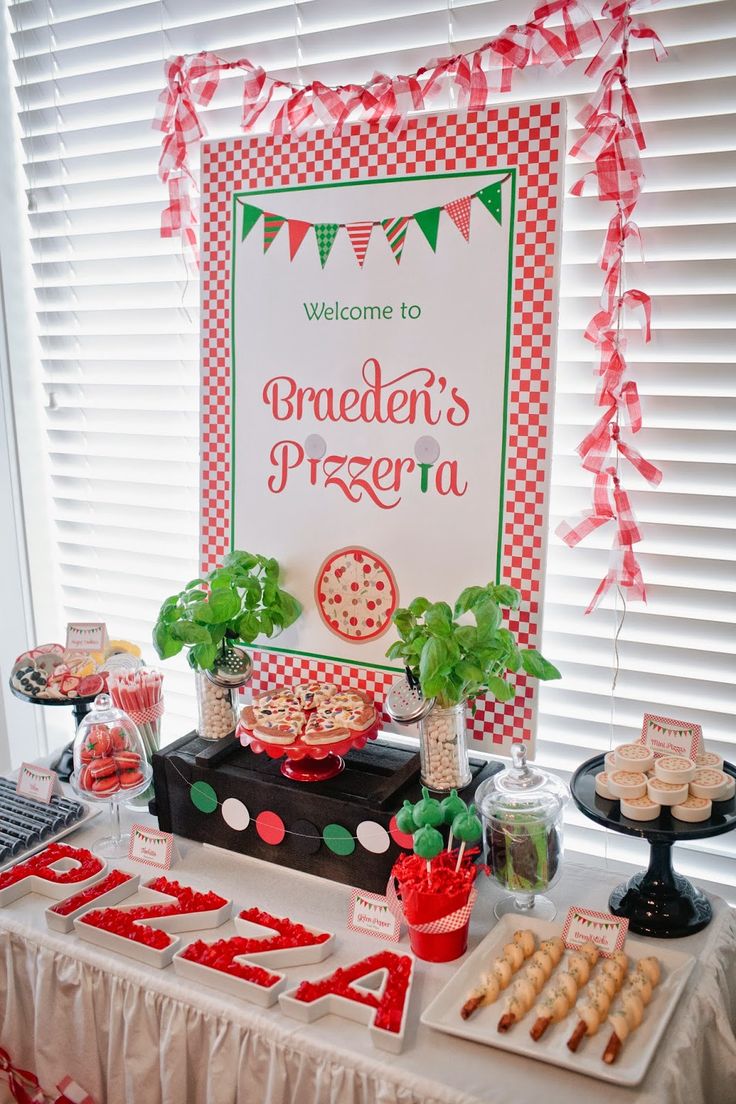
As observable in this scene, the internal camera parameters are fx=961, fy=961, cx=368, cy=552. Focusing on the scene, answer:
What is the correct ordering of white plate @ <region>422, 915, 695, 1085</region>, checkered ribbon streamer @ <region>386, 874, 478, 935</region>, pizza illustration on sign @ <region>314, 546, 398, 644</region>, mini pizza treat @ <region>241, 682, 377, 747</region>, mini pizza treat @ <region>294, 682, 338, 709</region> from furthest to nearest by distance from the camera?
1. pizza illustration on sign @ <region>314, 546, 398, 644</region>
2. mini pizza treat @ <region>294, 682, 338, 709</region>
3. mini pizza treat @ <region>241, 682, 377, 747</region>
4. checkered ribbon streamer @ <region>386, 874, 478, 935</region>
5. white plate @ <region>422, 915, 695, 1085</region>

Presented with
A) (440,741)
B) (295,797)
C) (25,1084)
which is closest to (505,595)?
(440,741)

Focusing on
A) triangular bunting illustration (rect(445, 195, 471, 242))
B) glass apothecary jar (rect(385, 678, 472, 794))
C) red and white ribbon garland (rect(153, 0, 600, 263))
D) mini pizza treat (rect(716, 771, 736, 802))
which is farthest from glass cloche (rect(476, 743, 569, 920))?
red and white ribbon garland (rect(153, 0, 600, 263))

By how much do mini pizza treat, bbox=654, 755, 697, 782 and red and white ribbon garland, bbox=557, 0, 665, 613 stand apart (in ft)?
1.06

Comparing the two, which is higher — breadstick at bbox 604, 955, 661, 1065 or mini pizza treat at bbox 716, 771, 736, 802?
mini pizza treat at bbox 716, 771, 736, 802

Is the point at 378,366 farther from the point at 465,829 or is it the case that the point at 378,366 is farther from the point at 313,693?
the point at 465,829

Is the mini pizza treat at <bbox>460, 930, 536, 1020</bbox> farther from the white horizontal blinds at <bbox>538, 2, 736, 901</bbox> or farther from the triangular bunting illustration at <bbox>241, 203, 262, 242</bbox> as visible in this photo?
the triangular bunting illustration at <bbox>241, 203, 262, 242</bbox>

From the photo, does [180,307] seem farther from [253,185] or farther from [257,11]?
[257,11]

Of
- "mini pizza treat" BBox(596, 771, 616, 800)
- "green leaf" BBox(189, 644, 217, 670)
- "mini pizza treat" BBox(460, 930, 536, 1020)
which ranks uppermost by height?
"green leaf" BBox(189, 644, 217, 670)

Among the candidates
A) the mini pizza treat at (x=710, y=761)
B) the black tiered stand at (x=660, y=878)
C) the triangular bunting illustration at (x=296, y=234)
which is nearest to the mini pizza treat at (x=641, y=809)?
the black tiered stand at (x=660, y=878)

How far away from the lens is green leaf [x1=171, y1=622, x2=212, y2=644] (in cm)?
172

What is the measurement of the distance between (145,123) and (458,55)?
2.61ft

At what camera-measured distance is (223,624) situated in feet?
5.89

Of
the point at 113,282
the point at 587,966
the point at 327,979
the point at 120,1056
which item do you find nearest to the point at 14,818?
the point at 120,1056

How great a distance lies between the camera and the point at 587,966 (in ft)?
4.33
